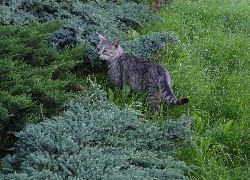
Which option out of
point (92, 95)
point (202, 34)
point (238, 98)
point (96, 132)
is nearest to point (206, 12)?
point (202, 34)

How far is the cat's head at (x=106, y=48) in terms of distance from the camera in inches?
192

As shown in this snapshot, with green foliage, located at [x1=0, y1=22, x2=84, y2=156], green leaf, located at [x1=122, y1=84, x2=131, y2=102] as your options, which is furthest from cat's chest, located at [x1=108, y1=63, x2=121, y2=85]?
green foliage, located at [x1=0, y1=22, x2=84, y2=156]

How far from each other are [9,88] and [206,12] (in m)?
4.28

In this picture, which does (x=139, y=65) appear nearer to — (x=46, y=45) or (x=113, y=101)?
(x=113, y=101)

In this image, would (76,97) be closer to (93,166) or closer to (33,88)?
(33,88)

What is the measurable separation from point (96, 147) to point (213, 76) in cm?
253

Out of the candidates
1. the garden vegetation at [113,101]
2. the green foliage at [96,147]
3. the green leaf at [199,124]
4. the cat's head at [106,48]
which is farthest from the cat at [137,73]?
the green foliage at [96,147]

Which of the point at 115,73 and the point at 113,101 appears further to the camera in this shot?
the point at 115,73

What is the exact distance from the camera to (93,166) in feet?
9.34

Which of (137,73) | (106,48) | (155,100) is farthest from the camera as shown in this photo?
(106,48)

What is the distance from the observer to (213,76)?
518cm

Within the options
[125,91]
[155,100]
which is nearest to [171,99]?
[155,100]

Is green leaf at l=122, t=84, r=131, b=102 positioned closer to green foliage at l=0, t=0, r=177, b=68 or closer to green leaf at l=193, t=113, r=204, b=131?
green foliage at l=0, t=0, r=177, b=68

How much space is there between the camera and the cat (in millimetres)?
4359
